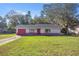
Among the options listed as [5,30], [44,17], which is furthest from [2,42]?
[44,17]

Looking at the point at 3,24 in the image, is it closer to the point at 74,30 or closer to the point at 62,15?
the point at 62,15

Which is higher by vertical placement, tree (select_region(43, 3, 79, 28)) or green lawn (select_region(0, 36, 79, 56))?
tree (select_region(43, 3, 79, 28))

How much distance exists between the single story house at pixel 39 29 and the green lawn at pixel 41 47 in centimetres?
11

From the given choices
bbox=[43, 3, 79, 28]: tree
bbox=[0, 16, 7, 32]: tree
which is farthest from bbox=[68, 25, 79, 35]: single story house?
bbox=[0, 16, 7, 32]: tree

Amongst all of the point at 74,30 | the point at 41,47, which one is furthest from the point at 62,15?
the point at 41,47

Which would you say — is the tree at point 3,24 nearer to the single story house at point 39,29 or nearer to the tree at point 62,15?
the single story house at point 39,29

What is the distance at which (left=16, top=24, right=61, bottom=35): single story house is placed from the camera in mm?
9094

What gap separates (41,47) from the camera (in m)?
9.05

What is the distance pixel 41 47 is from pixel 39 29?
0.29 meters

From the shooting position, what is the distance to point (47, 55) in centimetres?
902

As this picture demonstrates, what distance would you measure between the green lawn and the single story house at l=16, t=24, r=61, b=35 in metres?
0.11

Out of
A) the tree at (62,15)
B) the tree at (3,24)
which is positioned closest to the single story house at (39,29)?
the tree at (62,15)

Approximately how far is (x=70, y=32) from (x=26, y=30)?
69 centimetres

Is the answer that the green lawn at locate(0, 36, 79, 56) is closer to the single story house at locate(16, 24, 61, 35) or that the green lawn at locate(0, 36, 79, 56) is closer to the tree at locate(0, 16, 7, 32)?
the single story house at locate(16, 24, 61, 35)
